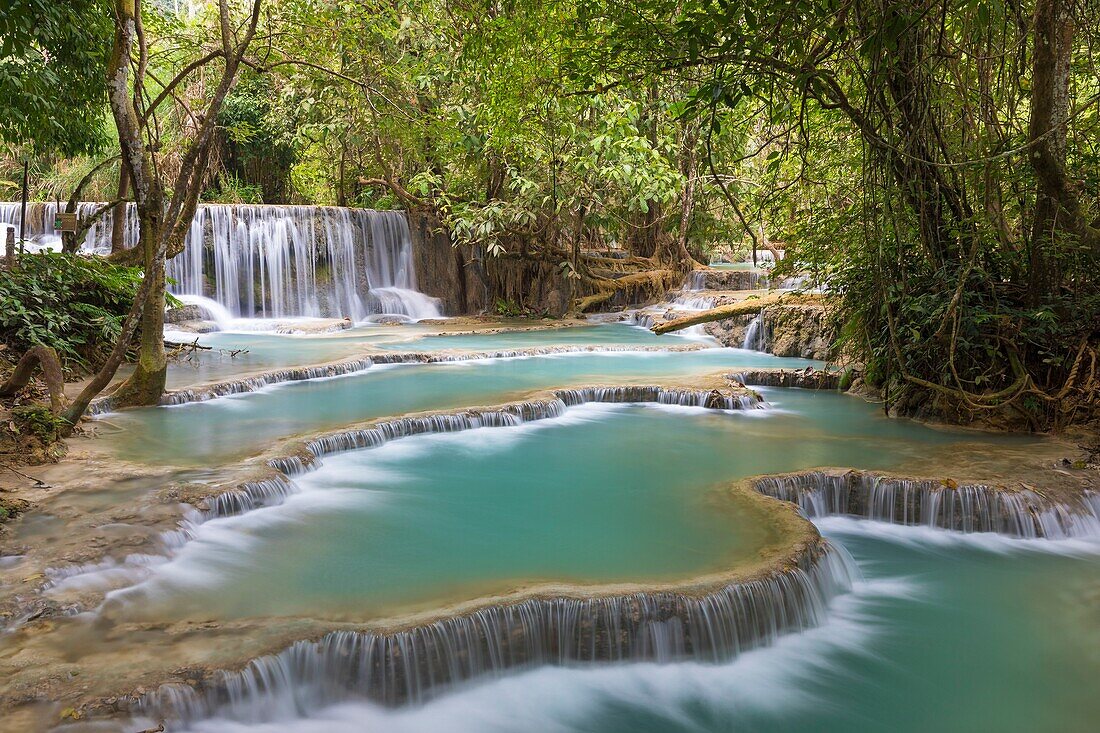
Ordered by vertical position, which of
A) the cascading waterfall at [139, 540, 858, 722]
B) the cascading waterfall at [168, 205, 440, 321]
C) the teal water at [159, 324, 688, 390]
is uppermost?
the cascading waterfall at [168, 205, 440, 321]

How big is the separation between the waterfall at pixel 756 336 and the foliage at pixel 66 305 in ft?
30.0

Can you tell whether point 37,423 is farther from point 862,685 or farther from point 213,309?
point 213,309

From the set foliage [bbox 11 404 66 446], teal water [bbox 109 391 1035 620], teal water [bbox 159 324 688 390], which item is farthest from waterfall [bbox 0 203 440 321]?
teal water [bbox 109 391 1035 620]

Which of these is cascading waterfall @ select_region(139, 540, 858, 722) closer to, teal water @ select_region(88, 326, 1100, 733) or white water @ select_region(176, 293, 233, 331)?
teal water @ select_region(88, 326, 1100, 733)

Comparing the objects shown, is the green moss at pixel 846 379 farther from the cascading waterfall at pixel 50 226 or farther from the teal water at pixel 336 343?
the cascading waterfall at pixel 50 226

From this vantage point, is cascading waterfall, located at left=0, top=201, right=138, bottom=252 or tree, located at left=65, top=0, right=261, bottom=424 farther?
cascading waterfall, located at left=0, top=201, right=138, bottom=252

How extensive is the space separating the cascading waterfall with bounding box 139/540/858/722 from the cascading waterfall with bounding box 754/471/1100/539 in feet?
4.96

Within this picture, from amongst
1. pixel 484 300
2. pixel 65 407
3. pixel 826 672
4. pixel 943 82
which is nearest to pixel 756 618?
pixel 826 672

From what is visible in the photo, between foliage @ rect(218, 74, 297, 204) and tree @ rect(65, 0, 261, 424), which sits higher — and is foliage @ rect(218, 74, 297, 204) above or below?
above

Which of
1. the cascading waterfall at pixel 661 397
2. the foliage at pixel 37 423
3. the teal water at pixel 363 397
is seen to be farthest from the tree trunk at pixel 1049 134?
the foliage at pixel 37 423

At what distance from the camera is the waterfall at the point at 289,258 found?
17625 millimetres

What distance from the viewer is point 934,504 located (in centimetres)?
609

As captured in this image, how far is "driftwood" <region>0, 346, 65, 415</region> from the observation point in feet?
21.9

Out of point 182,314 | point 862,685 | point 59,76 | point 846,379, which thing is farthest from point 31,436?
point 182,314
